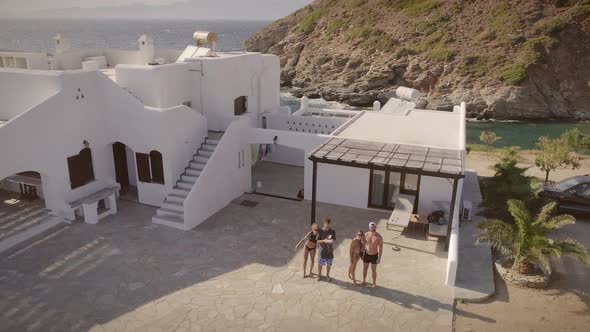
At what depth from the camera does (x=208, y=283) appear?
40.7ft

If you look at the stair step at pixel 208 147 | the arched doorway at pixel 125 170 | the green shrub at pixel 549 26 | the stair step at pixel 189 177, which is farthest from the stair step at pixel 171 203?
the green shrub at pixel 549 26

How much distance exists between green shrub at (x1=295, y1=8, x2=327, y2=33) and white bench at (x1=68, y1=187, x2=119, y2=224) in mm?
70368

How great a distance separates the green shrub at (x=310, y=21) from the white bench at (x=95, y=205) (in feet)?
231

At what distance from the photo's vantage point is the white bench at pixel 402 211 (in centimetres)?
1503

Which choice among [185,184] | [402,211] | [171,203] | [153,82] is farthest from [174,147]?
[402,211]

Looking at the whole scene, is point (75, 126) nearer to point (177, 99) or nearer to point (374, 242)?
point (177, 99)

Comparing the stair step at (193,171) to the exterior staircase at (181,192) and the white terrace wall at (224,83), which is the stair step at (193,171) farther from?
the white terrace wall at (224,83)

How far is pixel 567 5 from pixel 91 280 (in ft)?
233

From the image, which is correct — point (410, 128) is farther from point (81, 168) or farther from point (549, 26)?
point (549, 26)

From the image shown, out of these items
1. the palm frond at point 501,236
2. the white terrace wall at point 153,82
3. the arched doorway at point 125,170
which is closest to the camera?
the palm frond at point 501,236

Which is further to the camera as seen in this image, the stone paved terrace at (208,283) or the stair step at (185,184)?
the stair step at (185,184)

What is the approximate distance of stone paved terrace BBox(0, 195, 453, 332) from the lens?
35.4 feet

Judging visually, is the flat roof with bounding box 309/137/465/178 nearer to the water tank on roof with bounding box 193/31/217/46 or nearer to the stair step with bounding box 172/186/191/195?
A: the stair step with bounding box 172/186/191/195

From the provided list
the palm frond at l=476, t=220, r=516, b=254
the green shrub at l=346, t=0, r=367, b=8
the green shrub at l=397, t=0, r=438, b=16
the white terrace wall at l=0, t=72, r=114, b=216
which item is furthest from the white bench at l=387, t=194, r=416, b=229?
the green shrub at l=346, t=0, r=367, b=8
